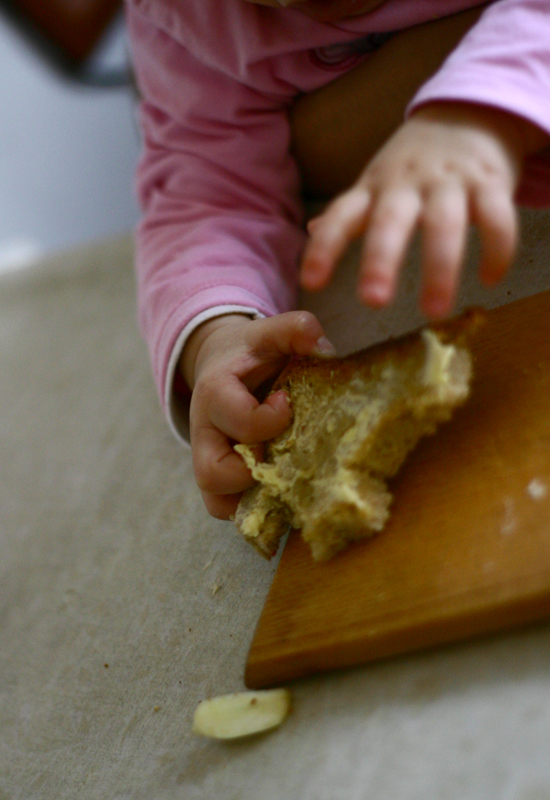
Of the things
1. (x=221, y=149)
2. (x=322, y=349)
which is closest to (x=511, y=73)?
(x=322, y=349)

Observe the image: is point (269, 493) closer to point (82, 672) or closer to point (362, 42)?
point (82, 672)

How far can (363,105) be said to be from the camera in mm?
653

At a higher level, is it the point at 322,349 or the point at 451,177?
the point at 451,177

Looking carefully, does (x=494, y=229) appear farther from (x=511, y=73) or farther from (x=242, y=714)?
(x=242, y=714)

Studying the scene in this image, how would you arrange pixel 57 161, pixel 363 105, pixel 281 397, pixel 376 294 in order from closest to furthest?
1. pixel 376 294
2. pixel 281 397
3. pixel 363 105
4. pixel 57 161

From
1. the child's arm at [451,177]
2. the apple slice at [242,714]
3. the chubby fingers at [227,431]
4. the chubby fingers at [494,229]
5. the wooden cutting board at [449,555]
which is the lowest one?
the apple slice at [242,714]

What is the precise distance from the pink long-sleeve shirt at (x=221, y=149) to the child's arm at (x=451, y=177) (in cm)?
20

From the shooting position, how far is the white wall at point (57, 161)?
173 centimetres

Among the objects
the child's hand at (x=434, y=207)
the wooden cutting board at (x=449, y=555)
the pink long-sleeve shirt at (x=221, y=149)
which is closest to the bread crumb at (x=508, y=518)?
the wooden cutting board at (x=449, y=555)

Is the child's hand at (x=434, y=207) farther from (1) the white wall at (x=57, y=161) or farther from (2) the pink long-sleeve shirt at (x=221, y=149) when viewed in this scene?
(1) the white wall at (x=57, y=161)

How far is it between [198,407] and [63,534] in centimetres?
26

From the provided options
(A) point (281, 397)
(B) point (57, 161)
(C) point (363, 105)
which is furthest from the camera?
(B) point (57, 161)

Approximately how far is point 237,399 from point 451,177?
21cm

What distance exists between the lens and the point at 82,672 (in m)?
0.55
